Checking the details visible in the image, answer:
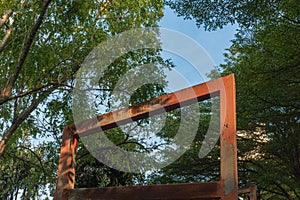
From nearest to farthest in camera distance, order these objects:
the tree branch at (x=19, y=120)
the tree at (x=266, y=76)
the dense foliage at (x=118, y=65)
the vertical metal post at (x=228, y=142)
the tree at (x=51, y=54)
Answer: the vertical metal post at (x=228, y=142) < the tree at (x=51, y=54) < the dense foliage at (x=118, y=65) < the tree branch at (x=19, y=120) < the tree at (x=266, y=76)

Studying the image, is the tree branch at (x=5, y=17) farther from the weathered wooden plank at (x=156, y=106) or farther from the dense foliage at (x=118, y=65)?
the weathered wooden plank at (x=156, y=106)

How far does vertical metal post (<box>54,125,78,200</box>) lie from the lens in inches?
87.8

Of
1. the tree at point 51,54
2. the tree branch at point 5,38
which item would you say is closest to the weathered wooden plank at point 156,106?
the tree at point 51,54

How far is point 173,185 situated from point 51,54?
15.9 ft

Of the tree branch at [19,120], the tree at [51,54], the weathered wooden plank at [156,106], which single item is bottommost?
the weathered wooden plank at [156,106]

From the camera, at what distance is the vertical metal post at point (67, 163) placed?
87.8 inches

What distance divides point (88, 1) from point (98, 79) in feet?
5.25

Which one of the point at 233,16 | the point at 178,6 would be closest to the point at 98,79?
the point at 178,6

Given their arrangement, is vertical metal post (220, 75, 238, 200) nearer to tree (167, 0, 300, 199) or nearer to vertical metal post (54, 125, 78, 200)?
vertical metal post (54, 125, 78, 200)

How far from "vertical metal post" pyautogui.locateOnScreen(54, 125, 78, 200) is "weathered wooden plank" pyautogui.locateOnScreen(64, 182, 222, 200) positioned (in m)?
0.14

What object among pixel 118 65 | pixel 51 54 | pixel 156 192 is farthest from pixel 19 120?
pixel 156 192

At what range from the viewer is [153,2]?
677cm

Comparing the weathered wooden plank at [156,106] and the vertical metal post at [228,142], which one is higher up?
the weathered wooden plank at [156,106]

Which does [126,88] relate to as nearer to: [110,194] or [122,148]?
[122,148]
